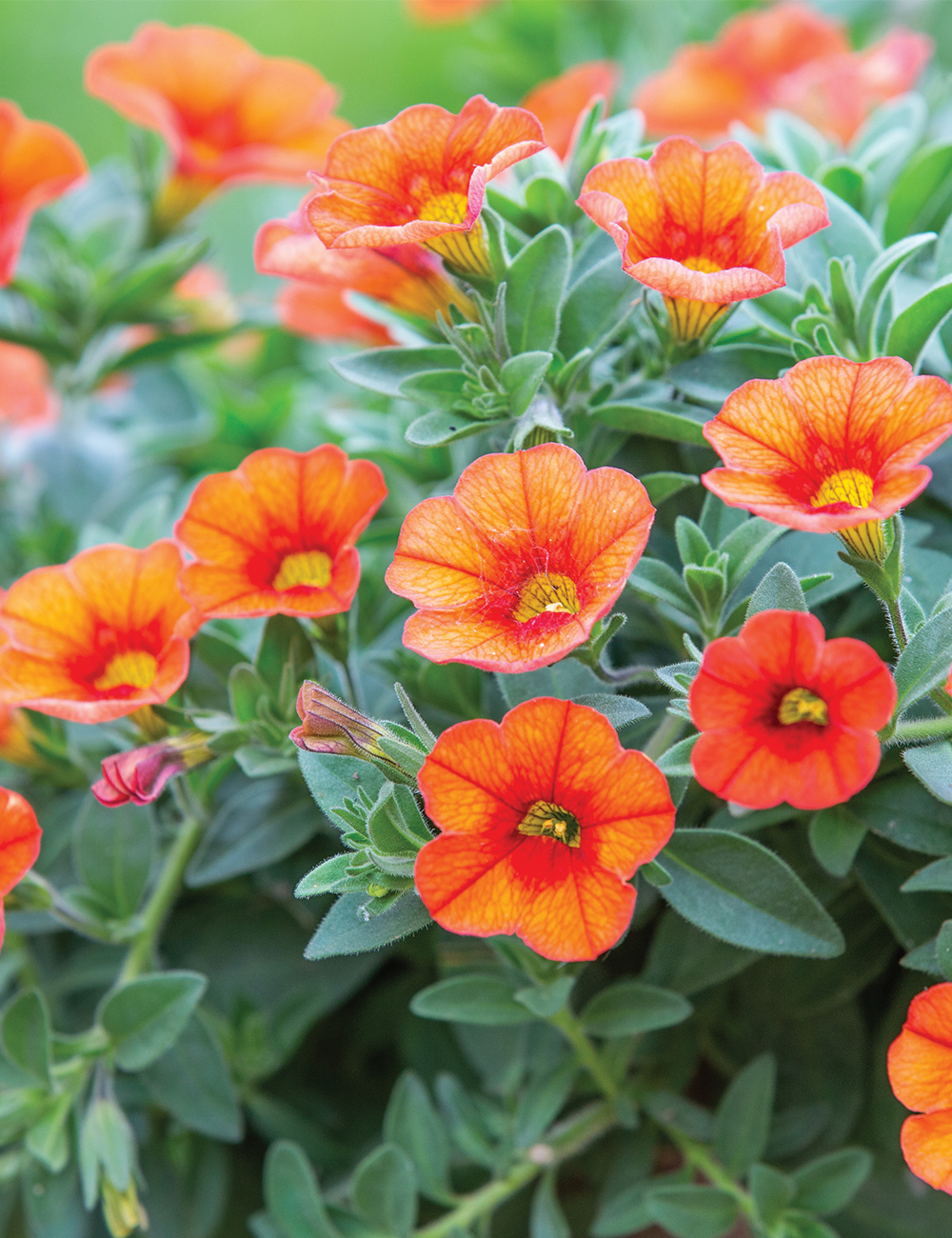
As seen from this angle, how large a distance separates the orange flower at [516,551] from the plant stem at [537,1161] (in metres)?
0.40

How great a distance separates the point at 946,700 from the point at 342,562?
0.34 m

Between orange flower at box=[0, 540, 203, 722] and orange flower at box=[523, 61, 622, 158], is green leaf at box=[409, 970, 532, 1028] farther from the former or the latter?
orange flower at box=[523, 61, 622, 158]

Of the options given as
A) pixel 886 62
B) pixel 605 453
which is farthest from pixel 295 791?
pixel 886 62

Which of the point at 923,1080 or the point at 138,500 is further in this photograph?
the point at 138,500

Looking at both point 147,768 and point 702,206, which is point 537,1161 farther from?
point 702,206

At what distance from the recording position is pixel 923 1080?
576 millimetres

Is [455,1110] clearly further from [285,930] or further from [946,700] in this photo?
[946,700]

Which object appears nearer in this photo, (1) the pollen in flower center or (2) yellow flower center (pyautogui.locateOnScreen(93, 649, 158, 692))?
(1) the pollen in flower center

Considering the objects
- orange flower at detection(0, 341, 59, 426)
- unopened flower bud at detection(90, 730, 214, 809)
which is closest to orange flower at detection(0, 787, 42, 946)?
unopened flower bud at detection(90, 730, 214, 809)

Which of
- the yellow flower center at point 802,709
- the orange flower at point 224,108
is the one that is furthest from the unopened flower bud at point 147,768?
the orange flower at point 224,108

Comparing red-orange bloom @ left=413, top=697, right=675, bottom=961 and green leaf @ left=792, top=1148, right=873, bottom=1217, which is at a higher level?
red-orange bloom @ left=413, top=697, right=675, bottom=961

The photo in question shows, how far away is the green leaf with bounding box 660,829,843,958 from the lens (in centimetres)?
65

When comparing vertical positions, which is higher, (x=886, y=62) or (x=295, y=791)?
(x=886, y=62)

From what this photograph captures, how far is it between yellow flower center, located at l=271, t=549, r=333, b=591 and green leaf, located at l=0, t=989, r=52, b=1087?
32 centimetres
